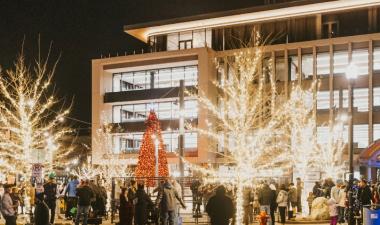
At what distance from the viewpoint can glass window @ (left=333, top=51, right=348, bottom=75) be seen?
54.0 meters

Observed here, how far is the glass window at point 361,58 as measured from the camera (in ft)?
174

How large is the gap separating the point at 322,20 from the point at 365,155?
3167 centimetres

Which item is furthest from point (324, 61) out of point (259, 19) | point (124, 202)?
point (124, 202)

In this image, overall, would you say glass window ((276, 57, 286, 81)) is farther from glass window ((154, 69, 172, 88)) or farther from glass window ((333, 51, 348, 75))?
glass window ((154, 69, 172, 88))

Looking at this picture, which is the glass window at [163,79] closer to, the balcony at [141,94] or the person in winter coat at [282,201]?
the balcony at [141,94]

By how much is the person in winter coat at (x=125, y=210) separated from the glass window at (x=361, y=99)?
1453 inches

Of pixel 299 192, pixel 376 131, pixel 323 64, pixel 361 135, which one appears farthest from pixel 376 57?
pixel 299 192

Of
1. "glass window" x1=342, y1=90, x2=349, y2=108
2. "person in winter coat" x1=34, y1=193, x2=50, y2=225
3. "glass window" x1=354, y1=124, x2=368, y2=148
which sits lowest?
"person in winter coat" x1=34, y1=193, x2=50, y2=225

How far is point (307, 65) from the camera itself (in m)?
55.9

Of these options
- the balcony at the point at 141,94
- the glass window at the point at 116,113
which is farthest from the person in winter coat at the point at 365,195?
the glass window at the point at 116,113

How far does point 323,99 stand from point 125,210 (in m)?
37.6

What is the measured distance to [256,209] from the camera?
93.9 feet

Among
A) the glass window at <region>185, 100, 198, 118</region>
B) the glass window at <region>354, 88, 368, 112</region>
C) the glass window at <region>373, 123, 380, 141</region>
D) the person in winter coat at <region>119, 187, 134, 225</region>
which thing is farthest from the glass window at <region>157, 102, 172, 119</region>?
the person in winter coat at <region>119, 187, 134, 225</region>

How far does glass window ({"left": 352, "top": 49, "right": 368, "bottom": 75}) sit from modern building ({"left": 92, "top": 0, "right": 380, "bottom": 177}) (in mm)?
88
